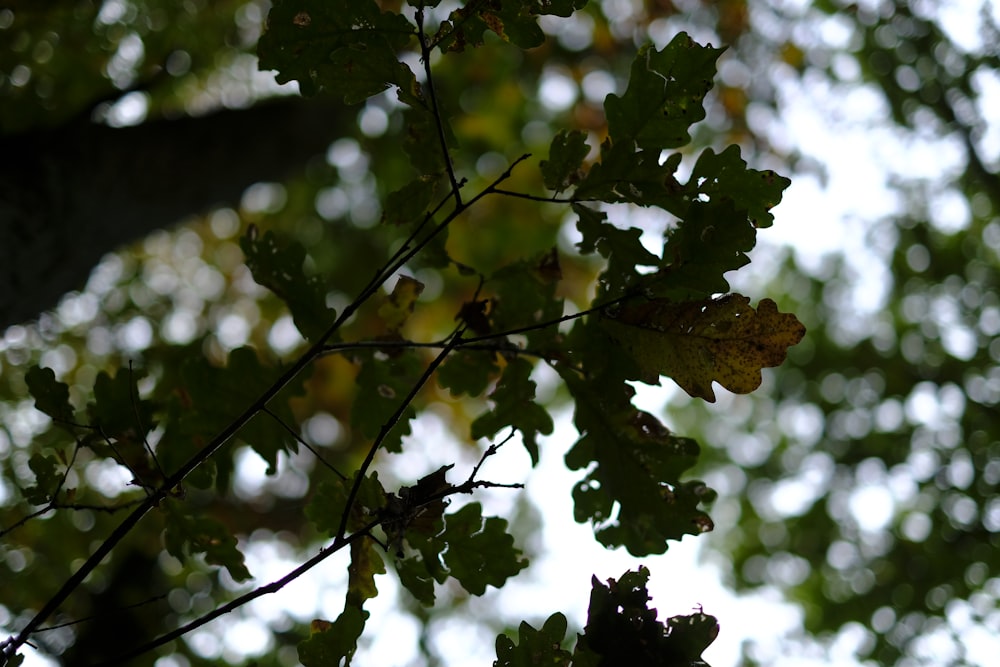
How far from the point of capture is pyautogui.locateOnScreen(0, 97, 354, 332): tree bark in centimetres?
221

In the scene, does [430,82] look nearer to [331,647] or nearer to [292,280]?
[292,280]

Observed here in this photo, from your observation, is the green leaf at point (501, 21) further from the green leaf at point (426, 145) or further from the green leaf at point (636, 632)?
the green leaf at point (636, 632)

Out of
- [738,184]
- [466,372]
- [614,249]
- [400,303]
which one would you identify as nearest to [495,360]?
[466,372]

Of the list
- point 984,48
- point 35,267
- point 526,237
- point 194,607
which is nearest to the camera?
point 35,267

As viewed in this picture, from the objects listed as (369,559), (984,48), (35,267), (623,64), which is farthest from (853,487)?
(35,267)

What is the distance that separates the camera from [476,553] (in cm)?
133

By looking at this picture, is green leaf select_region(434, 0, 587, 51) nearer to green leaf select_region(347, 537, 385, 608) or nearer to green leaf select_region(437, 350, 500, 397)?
green leaf select_region(437, 350, 500, 397)

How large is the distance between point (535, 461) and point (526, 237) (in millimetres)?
3939

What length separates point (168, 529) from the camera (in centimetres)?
144

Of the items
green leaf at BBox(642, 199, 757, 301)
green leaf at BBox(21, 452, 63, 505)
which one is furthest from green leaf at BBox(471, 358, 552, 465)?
green leaf at BBox(21, 452, 63, 505)

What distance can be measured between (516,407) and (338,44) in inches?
31.7

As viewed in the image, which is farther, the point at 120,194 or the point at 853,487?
the point at 853,487

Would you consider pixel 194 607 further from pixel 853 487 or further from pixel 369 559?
pixel 853 487

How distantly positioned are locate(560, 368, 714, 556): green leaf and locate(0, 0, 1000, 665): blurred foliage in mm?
1441
